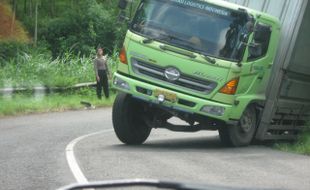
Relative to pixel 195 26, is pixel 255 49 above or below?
below

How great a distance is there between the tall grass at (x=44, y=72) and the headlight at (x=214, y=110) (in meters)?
11.8

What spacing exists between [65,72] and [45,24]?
25110 mm

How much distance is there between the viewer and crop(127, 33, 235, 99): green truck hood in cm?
1250

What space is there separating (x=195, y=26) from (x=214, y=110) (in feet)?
4.91

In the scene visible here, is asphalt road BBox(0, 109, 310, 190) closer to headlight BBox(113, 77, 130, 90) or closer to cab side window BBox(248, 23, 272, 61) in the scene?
headlight BBox(113, 77, 130, 90)

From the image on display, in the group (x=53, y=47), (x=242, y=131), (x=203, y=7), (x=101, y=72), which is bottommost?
(x=53, y=47)

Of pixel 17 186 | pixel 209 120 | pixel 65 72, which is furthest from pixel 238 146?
pixel 65 72

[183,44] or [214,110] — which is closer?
[214,110]

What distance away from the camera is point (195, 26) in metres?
12.7

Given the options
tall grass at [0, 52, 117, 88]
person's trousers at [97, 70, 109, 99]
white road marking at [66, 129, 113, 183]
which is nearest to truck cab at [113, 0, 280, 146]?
white road marking at [66, 129, 113, 183]

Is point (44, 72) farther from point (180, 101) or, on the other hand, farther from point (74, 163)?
point (74, 163)

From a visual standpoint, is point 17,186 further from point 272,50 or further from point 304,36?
point 304,36

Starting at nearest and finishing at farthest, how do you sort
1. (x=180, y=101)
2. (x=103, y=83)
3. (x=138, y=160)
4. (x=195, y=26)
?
1. (x=138, y=160)
2. (x=180, y=101)
3. (x=195, y=26)
4. (x=103, y=83)

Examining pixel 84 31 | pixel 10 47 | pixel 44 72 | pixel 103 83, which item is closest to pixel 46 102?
pixel 103 83
